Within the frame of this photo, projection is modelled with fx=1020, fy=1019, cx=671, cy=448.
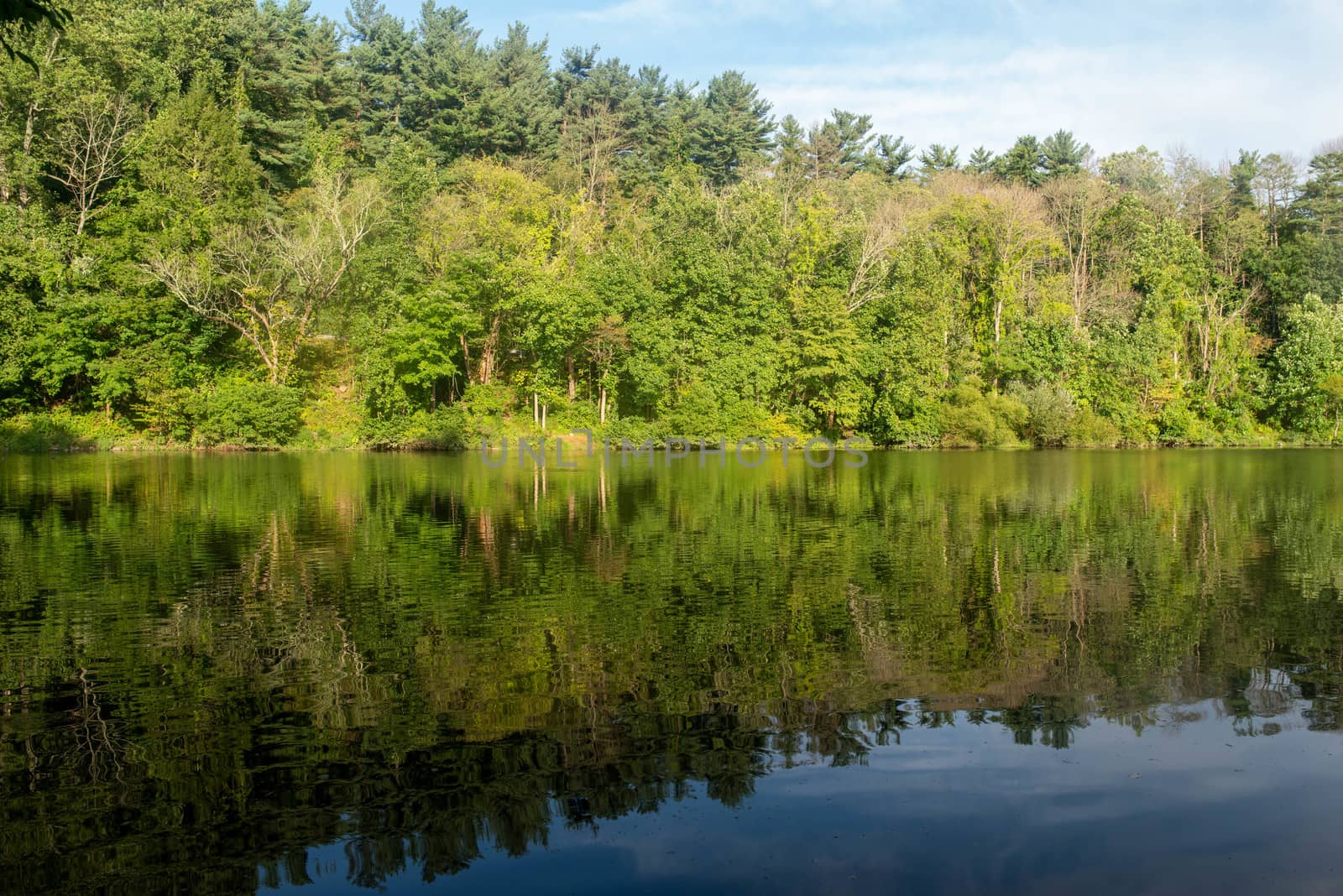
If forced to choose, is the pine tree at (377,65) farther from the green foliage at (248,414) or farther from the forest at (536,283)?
the green foliage at (248,414)

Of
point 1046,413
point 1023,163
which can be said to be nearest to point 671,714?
point 1046,413

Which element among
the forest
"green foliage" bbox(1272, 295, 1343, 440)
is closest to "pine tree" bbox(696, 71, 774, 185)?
the forest

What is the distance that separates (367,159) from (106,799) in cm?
6429

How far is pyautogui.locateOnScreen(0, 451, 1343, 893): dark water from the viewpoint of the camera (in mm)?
5410

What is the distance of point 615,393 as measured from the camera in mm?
49312

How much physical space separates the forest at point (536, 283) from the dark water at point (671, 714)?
104 ft

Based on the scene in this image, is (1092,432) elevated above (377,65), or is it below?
below

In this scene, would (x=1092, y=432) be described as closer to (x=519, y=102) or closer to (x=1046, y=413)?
(x=1046, y=413)

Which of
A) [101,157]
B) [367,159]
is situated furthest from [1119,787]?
[367,159]

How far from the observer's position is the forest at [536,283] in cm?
4559

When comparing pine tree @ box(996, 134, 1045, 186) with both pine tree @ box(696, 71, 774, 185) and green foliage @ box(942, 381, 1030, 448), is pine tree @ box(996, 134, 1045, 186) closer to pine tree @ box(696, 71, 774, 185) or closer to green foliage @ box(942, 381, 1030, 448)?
pine tree @ box(696, 71, 774, 185)

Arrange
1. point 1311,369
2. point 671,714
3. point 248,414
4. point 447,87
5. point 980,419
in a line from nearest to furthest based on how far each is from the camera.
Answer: point 671,714 → point 248,414 → point 980,419 → point 1311,369 → point 447,87

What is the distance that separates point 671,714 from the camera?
7469 millimetres

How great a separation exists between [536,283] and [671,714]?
Result: 40.6 m
